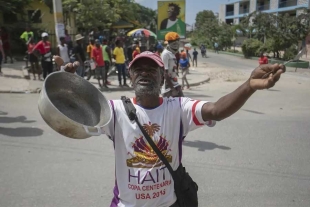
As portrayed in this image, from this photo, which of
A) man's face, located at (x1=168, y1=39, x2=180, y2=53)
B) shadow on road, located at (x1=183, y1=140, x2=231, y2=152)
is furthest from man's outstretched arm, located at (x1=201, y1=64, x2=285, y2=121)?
man's face, located at (x1=168, y1=39, x2=180, y2=53)

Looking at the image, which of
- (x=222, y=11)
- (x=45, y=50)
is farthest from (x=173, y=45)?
(x=222, y=11)

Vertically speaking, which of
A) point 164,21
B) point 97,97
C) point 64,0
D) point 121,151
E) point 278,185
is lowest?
point 278,185

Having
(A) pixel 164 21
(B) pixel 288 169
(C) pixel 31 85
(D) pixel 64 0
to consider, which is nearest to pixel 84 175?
(B) pixel 288 169

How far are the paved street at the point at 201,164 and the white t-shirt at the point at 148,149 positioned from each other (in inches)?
70.7

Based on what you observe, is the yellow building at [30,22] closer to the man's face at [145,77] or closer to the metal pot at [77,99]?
the metal pot at [77,99]

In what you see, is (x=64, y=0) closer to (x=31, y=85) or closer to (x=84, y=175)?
(x=31, y=85)

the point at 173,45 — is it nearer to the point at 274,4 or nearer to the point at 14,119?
the point at 14,119

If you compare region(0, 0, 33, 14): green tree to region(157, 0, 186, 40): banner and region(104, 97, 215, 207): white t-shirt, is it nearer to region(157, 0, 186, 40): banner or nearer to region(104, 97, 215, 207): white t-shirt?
region(157, 0, 186, 40): banner

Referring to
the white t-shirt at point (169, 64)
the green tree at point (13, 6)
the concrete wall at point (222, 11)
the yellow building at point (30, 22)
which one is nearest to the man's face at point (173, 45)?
the white t-shirt at point (169, 64)

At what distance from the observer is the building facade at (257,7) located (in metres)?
41.3

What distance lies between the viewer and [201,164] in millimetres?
4488

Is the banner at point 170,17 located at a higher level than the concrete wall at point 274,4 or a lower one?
lower

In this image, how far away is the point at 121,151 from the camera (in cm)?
182

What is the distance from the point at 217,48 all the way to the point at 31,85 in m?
34.4
